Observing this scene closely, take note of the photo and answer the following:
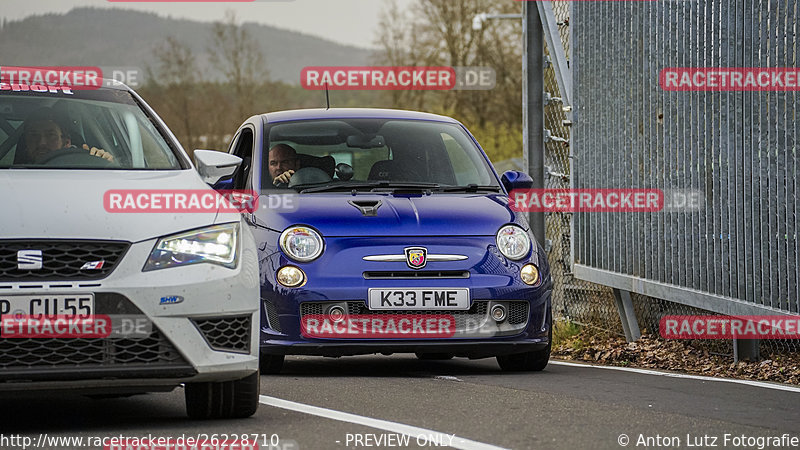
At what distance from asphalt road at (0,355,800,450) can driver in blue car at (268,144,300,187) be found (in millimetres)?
1436

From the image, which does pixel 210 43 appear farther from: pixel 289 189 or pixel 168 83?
pixel 289 189

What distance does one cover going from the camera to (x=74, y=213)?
620 centimetres

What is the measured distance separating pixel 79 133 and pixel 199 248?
5.10 ft

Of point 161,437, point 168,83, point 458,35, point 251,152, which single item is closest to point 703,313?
point 251,152

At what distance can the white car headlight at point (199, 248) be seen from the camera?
6.26 meters

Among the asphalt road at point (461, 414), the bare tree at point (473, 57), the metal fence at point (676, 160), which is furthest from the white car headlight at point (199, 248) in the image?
the bare tree at point (473, 57)

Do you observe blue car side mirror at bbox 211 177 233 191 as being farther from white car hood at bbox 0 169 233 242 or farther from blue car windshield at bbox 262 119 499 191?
white car hood at bbox 0 169 233 242

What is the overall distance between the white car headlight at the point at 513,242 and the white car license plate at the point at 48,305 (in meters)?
3.65

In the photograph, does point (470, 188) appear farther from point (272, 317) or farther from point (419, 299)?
point (272, 317)

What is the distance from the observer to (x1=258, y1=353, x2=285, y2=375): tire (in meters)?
9.27

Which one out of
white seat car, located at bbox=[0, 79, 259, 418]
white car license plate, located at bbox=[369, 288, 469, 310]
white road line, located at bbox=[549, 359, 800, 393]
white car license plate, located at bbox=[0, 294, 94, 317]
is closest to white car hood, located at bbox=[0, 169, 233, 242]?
white seat car, located at bbox=[0, 79, 259, 418]

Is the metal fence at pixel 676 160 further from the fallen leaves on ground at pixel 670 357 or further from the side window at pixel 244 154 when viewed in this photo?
the side window at pixel 244 154

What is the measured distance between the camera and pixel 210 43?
78.8 metres

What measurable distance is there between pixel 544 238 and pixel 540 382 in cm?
545
